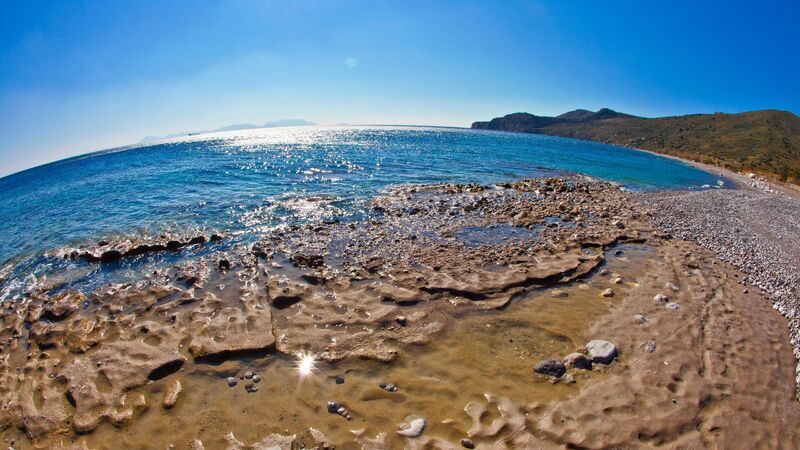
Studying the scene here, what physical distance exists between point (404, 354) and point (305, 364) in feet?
7.52

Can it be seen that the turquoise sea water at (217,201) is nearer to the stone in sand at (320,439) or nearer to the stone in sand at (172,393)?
the stone in sand at (172,393)

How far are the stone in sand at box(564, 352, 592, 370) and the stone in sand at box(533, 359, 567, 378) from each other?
0.74 feet

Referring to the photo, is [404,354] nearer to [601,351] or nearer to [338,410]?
[338,410]

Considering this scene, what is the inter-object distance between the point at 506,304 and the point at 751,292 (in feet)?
28.3

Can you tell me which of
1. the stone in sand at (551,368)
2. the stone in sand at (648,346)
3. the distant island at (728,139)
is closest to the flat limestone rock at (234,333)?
the stone in sand at (551,368)

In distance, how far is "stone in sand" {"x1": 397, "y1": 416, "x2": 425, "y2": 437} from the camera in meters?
5.84

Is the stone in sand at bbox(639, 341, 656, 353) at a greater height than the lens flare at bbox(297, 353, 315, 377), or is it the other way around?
the lens flare at bbox(297, 353, 315, 377)

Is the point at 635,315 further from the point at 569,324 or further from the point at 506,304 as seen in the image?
the point at 506,304

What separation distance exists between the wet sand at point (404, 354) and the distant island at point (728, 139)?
57157mm

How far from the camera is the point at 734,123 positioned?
110000 mm

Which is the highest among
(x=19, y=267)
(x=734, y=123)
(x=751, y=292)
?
(x=734, y=123)

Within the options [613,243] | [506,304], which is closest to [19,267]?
[506,304]

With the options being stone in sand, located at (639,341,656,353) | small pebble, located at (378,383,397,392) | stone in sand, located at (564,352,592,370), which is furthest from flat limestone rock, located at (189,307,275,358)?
stone in sand, located at (639,341,656,353)

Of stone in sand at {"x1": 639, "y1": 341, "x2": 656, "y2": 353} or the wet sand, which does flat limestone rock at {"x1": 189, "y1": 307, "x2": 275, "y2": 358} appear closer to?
the wet sand
